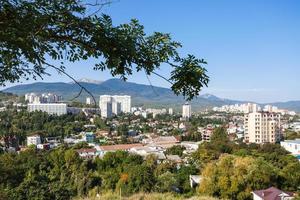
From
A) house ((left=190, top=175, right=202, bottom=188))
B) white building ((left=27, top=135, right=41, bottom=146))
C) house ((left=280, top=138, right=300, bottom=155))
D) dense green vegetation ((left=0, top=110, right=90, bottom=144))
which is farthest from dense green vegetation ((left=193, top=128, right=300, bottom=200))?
dense green vegetation ((left=0, top=110, right=90, bottom=144))

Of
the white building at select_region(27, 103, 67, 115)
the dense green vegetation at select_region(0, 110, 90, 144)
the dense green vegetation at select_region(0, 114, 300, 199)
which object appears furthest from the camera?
the white building at select_region(27, 103, 67, 115)

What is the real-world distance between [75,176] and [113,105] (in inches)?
1879

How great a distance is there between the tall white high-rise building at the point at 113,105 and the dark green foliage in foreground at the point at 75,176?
33182 millimetres

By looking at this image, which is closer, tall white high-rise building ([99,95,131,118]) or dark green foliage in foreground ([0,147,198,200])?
dark green foliage in foreground ([0,147,198,200])

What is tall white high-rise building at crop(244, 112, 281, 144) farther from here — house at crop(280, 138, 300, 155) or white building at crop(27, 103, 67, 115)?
white building at crop(27, 103, 67, 115)

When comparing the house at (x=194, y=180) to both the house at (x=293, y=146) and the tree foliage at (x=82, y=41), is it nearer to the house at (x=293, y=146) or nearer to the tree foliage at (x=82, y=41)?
the tree foliage at (x=82, y=41)

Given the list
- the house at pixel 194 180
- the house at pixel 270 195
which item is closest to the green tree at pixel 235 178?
the house at pixel 270 195

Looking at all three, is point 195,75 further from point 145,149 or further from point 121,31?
point 145,149

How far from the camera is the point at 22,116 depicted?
3309cm

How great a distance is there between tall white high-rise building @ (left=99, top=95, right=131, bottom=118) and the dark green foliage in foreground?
33.2m

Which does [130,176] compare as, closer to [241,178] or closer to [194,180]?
[194,180]

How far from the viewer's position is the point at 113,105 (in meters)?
59.1

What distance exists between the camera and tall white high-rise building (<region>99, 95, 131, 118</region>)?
5450cm

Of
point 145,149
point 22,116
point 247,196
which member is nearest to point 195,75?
point 247,196
